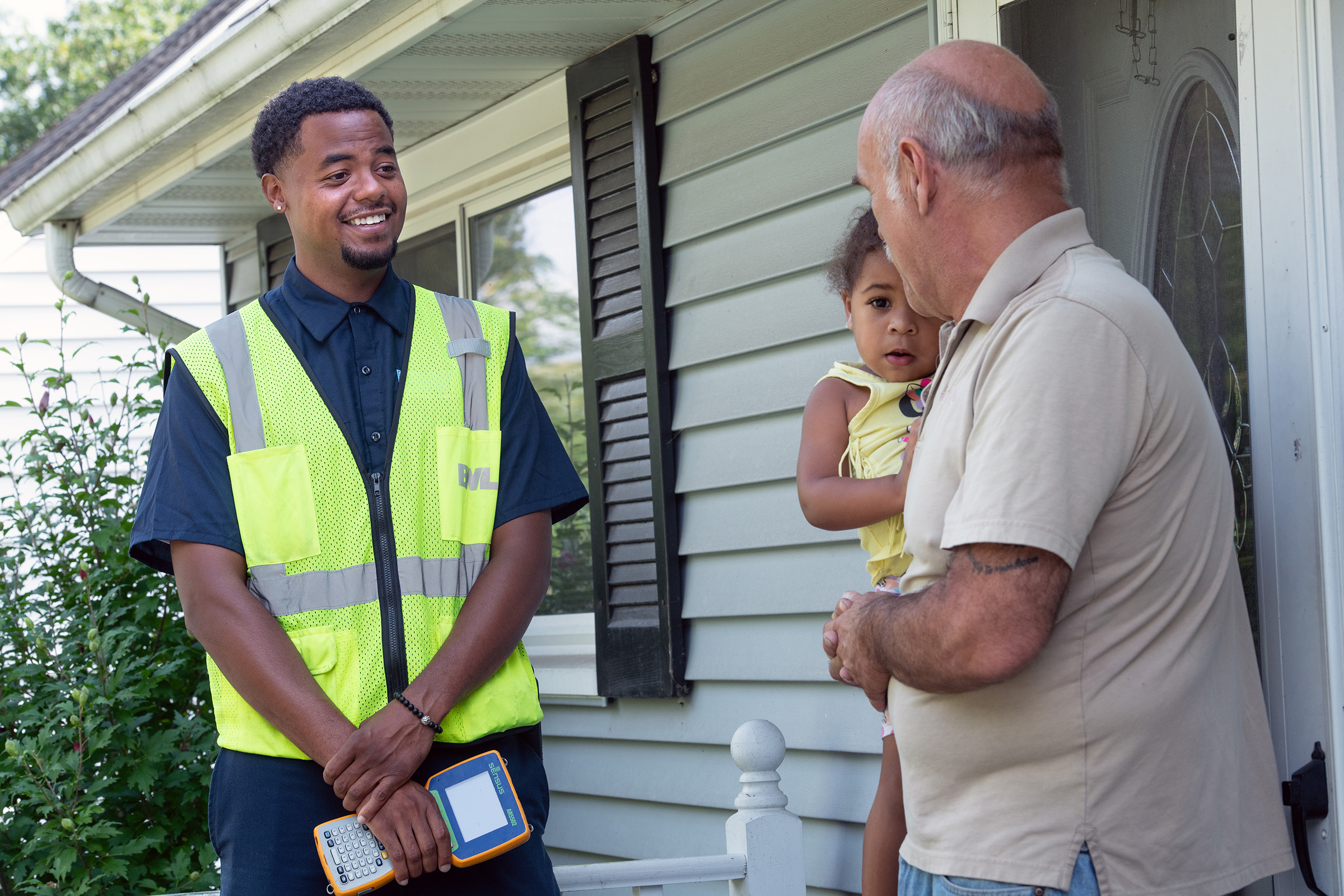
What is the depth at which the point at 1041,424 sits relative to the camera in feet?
4.24

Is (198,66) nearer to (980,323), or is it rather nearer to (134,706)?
(134,706)

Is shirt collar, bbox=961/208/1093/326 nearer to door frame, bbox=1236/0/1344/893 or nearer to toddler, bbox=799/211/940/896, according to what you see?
door frame, bbox=1236/0/1344/893

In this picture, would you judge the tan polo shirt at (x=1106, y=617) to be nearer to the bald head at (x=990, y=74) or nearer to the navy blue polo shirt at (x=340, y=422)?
the bald head at (x=990, y=74)

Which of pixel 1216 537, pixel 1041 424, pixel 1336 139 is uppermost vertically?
pixel 1336 139

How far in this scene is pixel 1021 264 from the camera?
4.76 feet

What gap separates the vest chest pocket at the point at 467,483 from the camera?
1.97m

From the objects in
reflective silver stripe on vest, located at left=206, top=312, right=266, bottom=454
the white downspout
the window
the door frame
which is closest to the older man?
the door frame

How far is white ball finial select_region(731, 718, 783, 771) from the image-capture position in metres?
2.53

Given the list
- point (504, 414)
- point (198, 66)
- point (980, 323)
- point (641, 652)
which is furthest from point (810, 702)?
point (198, 66)

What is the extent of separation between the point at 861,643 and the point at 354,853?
762 millimetres

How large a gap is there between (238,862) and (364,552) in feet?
1.52

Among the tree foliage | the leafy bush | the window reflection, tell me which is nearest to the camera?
the leafy bush

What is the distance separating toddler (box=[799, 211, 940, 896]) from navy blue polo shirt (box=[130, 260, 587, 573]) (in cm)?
43

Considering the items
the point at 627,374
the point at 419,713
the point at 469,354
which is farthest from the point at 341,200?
the point at 627,374
